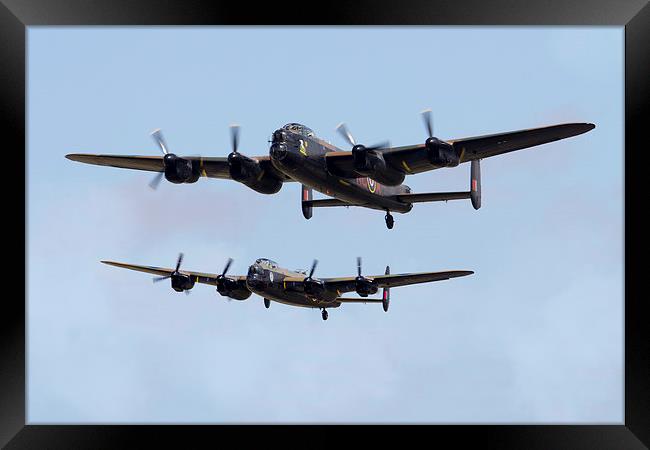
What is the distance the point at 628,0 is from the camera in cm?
1911

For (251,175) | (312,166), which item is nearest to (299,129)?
(312,166)

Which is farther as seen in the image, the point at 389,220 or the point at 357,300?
the point at 357,300

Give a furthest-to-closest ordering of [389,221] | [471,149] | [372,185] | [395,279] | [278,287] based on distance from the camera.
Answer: [278,287] → [395,279] → [389,221] → [372,185] → [471,149]

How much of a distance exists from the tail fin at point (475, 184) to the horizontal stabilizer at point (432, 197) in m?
0.58

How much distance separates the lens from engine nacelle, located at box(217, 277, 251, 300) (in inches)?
1683

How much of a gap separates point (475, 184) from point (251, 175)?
8727mm

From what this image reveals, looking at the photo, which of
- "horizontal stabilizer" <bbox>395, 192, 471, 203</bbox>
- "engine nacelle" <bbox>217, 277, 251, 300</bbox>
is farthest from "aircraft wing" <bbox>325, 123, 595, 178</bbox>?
"engine nacelle" <bbox>217, 277, 251, 300</bbox>

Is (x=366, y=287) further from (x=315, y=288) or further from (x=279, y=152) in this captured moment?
(x=279, y=152)

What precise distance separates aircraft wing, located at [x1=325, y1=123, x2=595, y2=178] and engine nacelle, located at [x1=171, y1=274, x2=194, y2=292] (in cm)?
1410

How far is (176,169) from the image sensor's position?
92.8 feet

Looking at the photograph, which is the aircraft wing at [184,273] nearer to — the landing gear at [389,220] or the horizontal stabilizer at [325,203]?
the horizontal stabilizer at [325,203]

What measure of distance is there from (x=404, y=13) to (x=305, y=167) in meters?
8.42

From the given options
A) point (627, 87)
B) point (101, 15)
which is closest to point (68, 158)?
point (101, 15)

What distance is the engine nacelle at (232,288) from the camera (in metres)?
42.8
